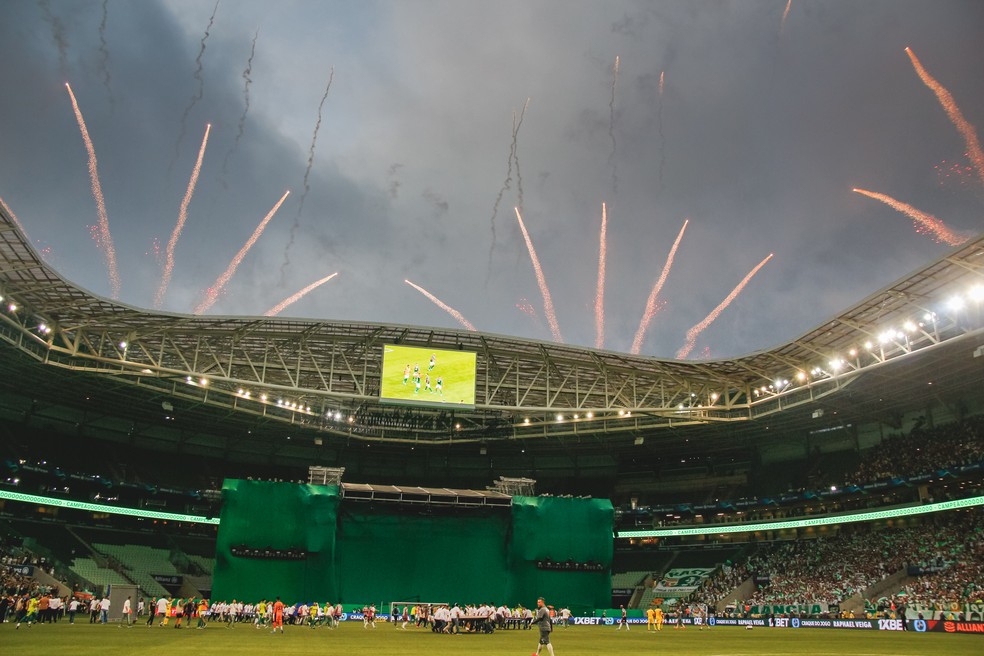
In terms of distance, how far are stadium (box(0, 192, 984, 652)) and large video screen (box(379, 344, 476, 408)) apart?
0.49 m

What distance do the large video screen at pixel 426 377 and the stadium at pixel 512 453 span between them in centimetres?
49

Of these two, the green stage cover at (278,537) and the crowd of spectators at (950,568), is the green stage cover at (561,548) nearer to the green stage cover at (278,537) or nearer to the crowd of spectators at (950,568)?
the green stage cover at (278,537)

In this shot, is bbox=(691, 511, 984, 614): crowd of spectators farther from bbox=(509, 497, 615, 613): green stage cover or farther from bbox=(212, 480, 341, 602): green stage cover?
bbox=(212, 480, 341, 602): green stage cover

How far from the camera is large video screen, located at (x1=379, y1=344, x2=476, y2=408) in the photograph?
127 feet

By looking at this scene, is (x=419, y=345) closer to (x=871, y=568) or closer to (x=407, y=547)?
(x=407, y=547)

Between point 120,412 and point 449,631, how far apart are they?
3734 cm

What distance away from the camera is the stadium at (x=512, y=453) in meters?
38.0

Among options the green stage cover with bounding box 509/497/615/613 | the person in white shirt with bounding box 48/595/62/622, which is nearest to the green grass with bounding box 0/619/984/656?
the person in white shirt with bounding box 48/595/62/622

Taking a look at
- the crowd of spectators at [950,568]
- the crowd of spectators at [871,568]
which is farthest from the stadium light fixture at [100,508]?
the crowd of spectators at [950,568]

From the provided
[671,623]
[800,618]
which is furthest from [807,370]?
[671,623]

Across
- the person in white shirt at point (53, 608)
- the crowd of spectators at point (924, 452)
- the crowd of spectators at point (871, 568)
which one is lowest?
the person in white shirt at point (53, 608)

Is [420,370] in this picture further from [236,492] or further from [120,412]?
[120,412]

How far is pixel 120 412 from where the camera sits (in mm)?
58312

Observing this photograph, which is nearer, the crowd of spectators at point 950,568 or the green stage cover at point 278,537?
the crowd of spectators at point 950,568
